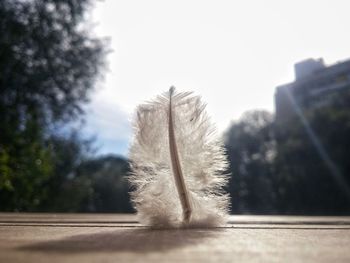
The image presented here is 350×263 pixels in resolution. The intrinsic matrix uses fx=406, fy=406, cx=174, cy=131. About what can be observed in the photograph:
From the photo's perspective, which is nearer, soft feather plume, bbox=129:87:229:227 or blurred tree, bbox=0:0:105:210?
soft feather plume, bbox=129:87:229:227

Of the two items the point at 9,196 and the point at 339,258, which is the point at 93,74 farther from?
the point at 339,258

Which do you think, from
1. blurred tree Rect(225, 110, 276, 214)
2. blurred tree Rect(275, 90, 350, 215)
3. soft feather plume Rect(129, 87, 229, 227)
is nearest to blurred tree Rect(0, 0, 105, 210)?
soft feather plume Rect(129, 87, 229, 227)

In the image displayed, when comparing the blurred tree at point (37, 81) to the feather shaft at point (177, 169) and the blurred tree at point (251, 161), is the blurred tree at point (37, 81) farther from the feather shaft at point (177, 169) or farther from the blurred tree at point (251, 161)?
the blurred tree at point (251, 161)

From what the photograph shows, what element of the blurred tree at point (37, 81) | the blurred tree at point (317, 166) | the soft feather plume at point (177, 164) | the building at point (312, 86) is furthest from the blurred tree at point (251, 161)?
the soft feather plume at point (177, 164)

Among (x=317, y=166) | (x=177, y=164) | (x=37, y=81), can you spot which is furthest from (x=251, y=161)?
(x=177, y=164)

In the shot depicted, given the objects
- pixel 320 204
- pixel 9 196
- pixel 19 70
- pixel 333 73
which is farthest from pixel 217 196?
pixel 333 73

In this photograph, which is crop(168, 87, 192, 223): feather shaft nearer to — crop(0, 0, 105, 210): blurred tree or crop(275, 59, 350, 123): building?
crop(0, 0, 105, 210): blurred tree

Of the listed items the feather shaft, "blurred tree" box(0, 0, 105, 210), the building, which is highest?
the building
